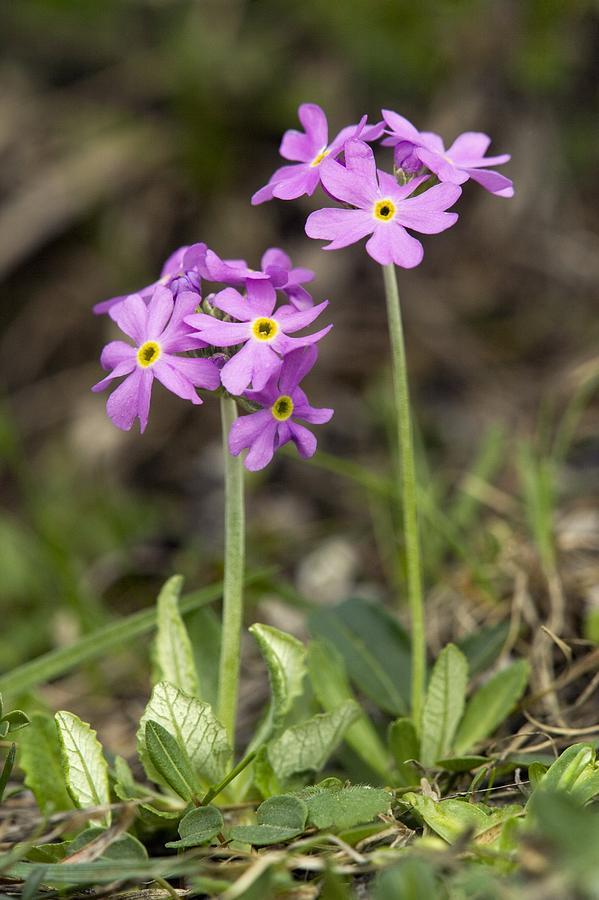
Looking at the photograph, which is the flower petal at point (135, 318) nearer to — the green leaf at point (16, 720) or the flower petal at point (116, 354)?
the flower petal at point (116, 354)

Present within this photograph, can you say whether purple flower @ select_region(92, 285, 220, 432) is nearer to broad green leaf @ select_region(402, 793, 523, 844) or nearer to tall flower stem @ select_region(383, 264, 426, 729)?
tall flower stem @ select_region(383, 264, 426, 729)

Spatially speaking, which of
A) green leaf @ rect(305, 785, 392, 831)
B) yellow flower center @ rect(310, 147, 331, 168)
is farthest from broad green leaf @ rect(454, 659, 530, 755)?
yellow flower center @ rect(310, 147, 331, 168)

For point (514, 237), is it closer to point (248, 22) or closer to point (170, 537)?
point (248, 22)

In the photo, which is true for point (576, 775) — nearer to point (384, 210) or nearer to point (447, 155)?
point (384, 210)

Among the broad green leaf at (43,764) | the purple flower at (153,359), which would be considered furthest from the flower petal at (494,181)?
the broad green leaf at (43,764)

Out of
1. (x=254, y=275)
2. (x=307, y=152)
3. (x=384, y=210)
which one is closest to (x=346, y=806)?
(x=254, y=275)
